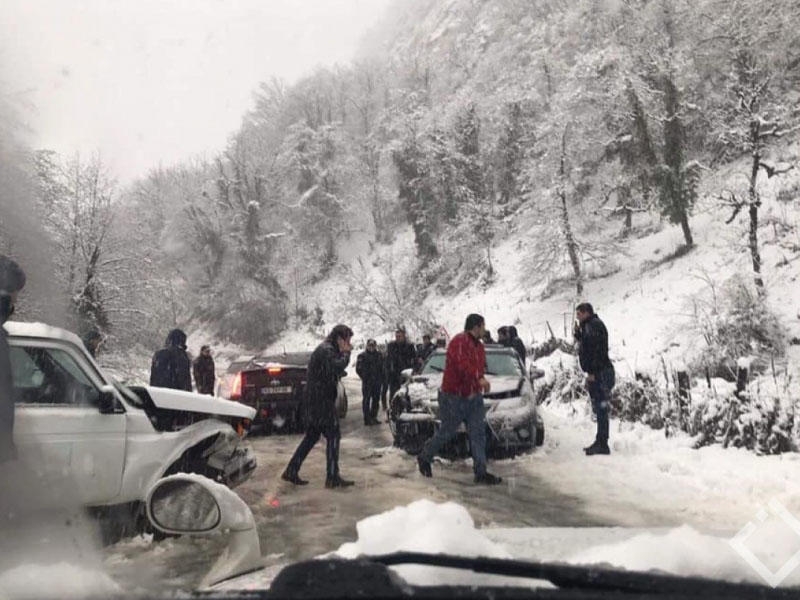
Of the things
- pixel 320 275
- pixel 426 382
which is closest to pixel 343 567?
pixel 426 382

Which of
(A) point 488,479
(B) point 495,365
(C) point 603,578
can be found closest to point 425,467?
(A) point 488,479

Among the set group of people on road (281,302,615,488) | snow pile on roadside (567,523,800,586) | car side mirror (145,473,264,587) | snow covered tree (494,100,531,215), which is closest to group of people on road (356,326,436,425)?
group of people on road (281,302,615,488)

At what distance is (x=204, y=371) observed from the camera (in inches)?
563

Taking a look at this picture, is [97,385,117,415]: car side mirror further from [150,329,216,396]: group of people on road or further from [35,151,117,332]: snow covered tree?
[35,151,117,332]: snow covered tree

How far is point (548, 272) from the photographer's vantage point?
109 ft

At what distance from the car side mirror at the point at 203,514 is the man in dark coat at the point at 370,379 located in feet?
35.9

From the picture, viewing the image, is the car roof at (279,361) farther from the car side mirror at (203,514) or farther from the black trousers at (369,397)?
the car side mirror at (203,514)

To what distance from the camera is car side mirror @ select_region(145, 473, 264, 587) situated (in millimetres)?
2523

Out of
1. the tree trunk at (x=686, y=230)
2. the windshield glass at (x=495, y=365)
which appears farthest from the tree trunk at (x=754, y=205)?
the windshield glass at (x=495, y=365)

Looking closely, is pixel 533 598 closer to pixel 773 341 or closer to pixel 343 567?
pixel 343 567

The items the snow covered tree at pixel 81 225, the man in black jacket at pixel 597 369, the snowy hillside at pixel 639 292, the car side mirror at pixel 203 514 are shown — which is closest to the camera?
the car side mirror at pixel 203 514

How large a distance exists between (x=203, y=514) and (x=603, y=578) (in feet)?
5.09

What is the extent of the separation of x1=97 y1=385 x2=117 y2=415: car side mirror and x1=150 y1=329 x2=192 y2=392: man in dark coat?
5270 mm

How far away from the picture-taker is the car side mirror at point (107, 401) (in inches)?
173
